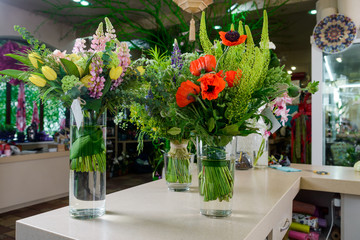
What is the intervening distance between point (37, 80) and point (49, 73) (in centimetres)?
4

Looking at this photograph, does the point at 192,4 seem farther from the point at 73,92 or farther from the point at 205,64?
the point at 73,92

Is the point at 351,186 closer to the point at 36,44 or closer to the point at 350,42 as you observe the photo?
the point at 36,44

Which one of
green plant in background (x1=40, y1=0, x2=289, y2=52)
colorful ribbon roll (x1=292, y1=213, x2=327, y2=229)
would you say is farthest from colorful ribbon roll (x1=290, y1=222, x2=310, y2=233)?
green plant in background (x1=40, y1=0, x2=289, y2=52)

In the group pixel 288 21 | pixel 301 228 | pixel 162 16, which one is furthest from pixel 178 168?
pixel 288 21

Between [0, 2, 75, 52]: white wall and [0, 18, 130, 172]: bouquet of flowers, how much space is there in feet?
13.2

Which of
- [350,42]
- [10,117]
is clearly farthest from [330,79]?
[10,117]

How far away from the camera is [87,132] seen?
80cm

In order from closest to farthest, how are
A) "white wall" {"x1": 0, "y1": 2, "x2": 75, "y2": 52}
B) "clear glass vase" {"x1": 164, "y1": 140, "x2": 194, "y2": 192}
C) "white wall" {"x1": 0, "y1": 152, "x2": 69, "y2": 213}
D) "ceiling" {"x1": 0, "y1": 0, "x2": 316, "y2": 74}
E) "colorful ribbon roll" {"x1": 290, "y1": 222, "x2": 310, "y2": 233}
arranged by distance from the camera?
"clear glass vase" {"x1": 164, "y1": 140, "x2": 194, "y2": 192}, "colorful ribbon roll" {"x1": 290, "y1": 222, "x2": 310, "y2": 233}, "white wall" {"x1": 0, "y1": 152, "x2": 69, "y2": 213}, "ceiling" {"x1": 0, "y1": 0, "x2": 316, "y2": 74}, "white wall" {"x1": 0, "y1": 2, "x2": 75, "y2": 52}

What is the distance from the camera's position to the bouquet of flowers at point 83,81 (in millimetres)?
758

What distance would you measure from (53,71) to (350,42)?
347cm

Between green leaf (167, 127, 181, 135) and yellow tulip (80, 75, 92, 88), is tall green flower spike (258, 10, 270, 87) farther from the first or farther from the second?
yellow tulip (80, 75, 92, 88)

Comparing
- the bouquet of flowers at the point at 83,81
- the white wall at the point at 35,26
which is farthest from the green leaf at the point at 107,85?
the white wall at the point at 35,26

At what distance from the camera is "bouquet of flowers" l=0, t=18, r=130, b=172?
0.76 metres

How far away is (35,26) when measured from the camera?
5164 mm
